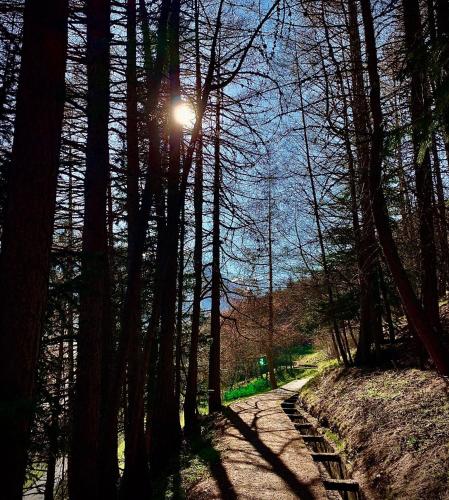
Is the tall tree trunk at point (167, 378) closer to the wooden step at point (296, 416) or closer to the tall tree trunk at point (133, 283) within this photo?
the tall tree trunk at point (133, 283)

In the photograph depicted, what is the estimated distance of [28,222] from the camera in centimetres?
366

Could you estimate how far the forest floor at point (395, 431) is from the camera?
469 cm

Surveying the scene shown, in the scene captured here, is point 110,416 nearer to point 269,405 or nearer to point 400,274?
point 400,274

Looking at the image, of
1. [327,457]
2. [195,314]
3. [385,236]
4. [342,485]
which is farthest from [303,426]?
[385,236]

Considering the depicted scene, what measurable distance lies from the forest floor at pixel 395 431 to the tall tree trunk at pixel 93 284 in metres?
3.67

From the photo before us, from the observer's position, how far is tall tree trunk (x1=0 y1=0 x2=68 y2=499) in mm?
3299

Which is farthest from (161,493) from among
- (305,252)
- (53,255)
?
(305,252)

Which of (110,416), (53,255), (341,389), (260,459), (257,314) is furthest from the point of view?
(257,314)

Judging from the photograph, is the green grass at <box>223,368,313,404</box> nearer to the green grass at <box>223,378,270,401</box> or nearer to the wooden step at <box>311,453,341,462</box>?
the green grass at <box>223,378,270,401</box>

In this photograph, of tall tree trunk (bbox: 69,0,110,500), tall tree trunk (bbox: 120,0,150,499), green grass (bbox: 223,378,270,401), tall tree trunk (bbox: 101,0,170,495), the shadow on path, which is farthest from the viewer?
green grass (bbox: 223,378,270,401)

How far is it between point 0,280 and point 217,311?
11297 mm

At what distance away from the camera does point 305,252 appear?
14.0m

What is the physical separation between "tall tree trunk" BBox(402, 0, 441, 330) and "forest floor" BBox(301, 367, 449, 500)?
1.72 m

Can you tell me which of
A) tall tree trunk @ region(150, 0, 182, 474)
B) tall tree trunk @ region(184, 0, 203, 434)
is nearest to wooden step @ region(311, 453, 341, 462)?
tall tree trunk @ region(150, 0, 182, 474)
